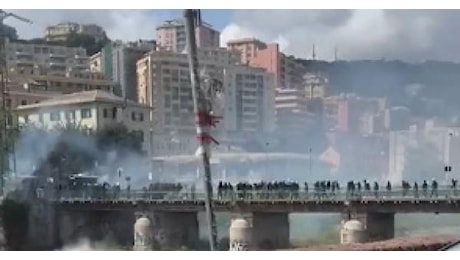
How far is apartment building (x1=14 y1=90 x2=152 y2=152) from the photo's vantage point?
5383 millimetres

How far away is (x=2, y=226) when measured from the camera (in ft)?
18.6

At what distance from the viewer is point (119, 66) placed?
17.6ft

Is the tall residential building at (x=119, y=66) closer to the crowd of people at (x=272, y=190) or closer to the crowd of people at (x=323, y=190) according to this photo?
the crowd of people at (x=272, y=190)

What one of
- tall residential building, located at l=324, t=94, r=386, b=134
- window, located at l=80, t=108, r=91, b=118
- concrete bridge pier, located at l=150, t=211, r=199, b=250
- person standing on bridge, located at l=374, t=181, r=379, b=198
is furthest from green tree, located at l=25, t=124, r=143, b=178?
person standing on bridge, located at l=374, t=181, r=379, b=198

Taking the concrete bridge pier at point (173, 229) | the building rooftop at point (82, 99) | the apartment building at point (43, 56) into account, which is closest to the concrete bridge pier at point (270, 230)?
the concrete bridge pier at point (173, 229)

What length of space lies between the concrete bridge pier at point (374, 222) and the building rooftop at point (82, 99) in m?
1.65

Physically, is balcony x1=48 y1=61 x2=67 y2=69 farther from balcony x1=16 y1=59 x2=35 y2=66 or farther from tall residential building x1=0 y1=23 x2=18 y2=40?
tall residential building x1=0 y1=23 x2=18 y2=40

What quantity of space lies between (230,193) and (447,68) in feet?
4.93

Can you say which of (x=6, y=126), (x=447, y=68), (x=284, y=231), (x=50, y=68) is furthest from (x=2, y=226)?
(x=447, y=68)

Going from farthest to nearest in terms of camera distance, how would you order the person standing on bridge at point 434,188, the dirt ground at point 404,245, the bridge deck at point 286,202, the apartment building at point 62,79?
the bridge deck at point 286,202 < the person standing on bridge at point 434,188 < the apartment building at point 62,79 < the dirt ground at point 404,245

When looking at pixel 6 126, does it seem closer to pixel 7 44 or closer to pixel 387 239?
pixel 7 44

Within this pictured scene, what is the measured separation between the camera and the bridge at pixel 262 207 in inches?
227

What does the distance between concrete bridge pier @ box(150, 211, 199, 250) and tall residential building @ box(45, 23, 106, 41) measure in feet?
4.59
